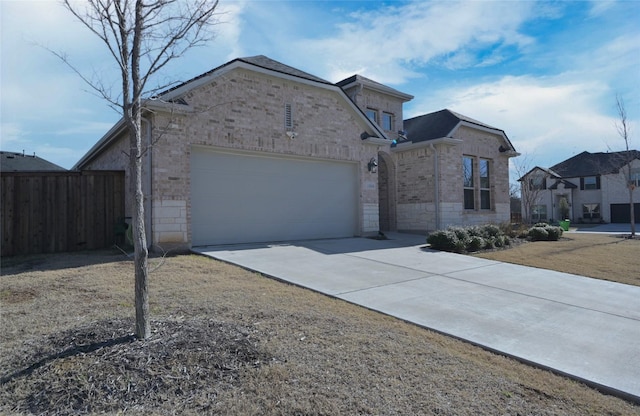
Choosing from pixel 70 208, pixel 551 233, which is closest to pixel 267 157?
pixel 70 208

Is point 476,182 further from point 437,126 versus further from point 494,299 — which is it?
point 494,299

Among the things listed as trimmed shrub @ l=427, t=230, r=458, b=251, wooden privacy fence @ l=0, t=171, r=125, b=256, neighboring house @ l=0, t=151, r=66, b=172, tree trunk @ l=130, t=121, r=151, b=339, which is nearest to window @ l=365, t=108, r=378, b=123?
trimmed shrub @ l=427, t=230, r=458, b=251

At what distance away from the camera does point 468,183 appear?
60.2 ft

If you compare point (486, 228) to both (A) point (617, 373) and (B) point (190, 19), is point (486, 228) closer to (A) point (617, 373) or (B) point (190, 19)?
(A) point (617, 373)

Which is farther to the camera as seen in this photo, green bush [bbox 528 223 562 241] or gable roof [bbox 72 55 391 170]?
green bush [bbox 528 223 562 241]

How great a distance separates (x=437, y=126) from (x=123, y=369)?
55.7ft

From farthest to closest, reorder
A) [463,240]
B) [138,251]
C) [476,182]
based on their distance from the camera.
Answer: [476,182], [463,240], [138,251]

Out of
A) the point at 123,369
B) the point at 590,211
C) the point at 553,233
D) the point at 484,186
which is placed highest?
the point at 484,186

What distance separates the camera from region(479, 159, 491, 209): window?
751 inches

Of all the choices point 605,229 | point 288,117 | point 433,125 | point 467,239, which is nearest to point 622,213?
point 605,229

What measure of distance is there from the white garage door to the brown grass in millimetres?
5041

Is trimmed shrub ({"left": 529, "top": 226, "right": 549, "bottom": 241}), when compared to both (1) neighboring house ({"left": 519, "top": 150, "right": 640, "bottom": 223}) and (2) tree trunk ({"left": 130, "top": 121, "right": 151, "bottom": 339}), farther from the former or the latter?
(1) neighboring house ({"left": 519, "top": 150, "right": 640, "bottom": 223})

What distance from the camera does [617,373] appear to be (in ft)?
12.5

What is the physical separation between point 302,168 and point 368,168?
9.10ft
